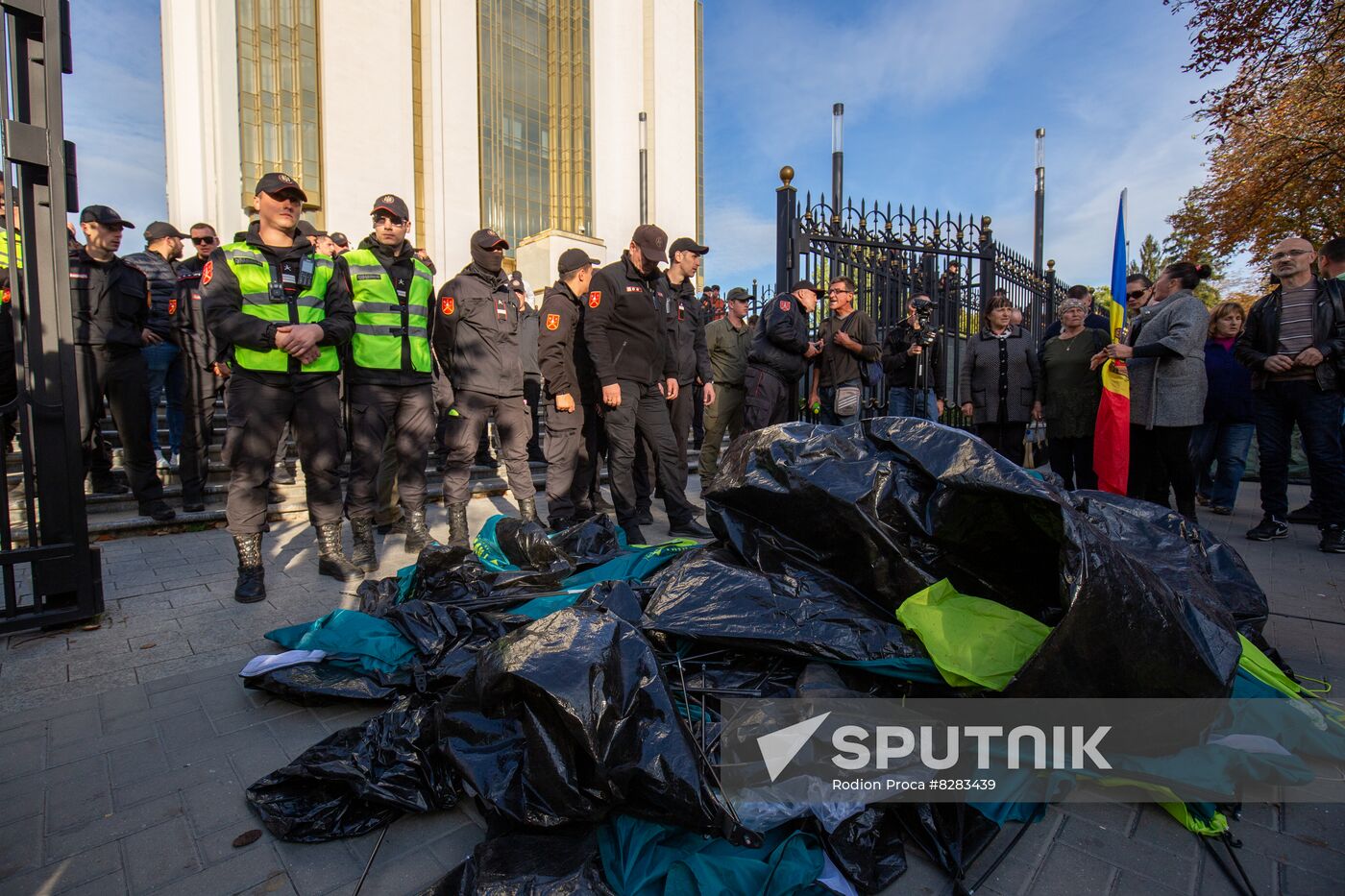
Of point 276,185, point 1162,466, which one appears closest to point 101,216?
point 276,185

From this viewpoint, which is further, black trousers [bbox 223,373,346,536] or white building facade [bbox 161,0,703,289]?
white building facade [bbox 161,0,703,289]

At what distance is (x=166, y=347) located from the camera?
601 centimetres

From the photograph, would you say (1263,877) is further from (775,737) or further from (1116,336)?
(1116,336)

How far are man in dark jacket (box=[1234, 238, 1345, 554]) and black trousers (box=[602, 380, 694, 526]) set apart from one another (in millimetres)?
4280

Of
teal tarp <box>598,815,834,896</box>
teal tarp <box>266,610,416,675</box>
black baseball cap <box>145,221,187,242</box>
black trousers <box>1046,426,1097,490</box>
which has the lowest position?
teal tarp <box>598,815,834,896</box>

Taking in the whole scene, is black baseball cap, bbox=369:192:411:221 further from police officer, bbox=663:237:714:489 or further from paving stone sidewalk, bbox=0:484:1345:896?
paving stone sidewalk, bbox=0:484:1345:896

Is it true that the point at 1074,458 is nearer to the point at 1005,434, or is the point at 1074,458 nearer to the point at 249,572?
the point at 1005,434

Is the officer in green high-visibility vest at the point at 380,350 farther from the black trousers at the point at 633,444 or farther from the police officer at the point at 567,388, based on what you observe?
the black trousers at the point at 633,444

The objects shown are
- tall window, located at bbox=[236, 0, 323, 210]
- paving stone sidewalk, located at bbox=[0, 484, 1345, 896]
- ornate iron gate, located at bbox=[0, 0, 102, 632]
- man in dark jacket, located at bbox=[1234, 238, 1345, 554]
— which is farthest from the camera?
tall window, located at bbox=[236, 0, 323, 210]

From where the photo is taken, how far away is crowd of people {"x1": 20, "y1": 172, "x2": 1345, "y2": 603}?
3.79 meters

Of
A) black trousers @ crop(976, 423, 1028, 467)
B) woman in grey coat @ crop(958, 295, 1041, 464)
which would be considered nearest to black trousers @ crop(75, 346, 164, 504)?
woman in grey coat @ crop(958, 295, 1041, 464)

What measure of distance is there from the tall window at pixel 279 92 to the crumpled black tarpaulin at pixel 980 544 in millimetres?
15321

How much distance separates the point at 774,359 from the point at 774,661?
4507mm

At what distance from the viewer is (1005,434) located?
6469 millimetres
